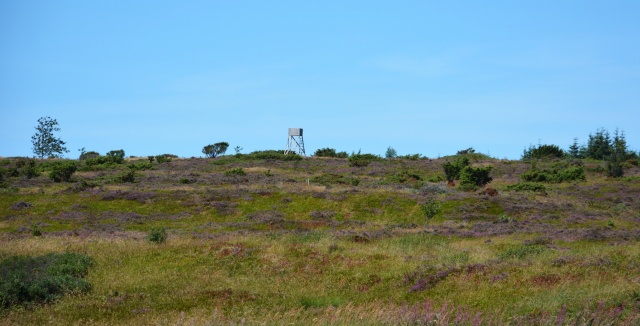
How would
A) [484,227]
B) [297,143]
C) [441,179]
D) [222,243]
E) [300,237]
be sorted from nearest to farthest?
[222,243] < [300,237] < [484,227] < [441,179] < [297,143]

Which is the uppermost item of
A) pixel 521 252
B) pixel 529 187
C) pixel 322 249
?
pixel 529 187

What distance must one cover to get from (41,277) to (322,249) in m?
10.3

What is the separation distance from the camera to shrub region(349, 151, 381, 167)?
269ft

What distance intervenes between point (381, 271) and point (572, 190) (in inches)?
1571

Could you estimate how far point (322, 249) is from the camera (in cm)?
2502

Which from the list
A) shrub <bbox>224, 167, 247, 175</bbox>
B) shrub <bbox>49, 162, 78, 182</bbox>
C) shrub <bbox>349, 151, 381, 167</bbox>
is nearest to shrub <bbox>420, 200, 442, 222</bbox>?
shrub <bbox>224, 167, 247, 175</bbox>

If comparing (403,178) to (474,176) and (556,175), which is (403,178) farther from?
(556,175)

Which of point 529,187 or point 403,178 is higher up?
point 403,178

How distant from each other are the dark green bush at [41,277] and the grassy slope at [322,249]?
0.75m

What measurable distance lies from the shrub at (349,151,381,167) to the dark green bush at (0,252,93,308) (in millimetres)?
60700

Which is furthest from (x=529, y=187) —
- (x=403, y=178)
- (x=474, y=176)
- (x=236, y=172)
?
(x=236, y=172)

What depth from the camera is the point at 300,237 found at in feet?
101

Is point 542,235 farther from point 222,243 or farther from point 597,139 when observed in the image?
point 597,139

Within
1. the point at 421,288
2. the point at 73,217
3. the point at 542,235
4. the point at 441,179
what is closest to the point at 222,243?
the point at 421,288
